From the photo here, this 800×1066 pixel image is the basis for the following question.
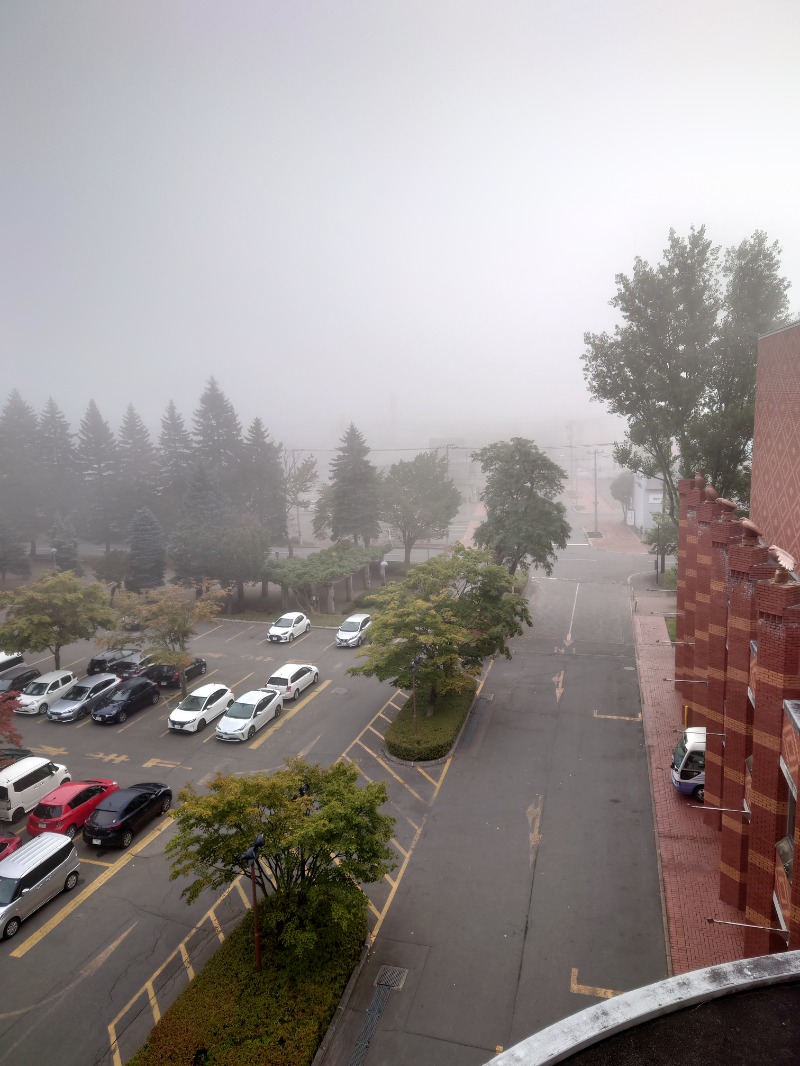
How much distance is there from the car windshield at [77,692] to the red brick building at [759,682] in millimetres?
23807

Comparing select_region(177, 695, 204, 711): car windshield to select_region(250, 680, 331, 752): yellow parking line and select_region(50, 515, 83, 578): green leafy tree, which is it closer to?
select_region(250, 680, 331, 752): yellow parking line

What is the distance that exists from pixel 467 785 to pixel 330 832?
28.6 ft

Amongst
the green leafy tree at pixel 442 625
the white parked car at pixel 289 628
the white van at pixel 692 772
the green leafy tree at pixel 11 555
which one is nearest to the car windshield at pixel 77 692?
the white parked car at pixel 289 628

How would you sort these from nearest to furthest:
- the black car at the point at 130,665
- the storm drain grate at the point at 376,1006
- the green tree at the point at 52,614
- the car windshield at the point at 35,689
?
the storm drain grate at the point at 376,1006, the car windshield at the point at 35,689, the green tree at the point at 52,614, the black car at the point at 130,665

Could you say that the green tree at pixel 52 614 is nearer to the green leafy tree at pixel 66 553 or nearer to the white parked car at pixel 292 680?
the white parked car at pixel 292 680

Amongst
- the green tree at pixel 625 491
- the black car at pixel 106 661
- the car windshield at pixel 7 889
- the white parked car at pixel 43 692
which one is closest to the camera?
the car windshield at pixel 7 889

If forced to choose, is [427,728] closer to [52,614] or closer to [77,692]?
[77,692]

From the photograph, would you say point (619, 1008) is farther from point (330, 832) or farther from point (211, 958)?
point (211, 958)

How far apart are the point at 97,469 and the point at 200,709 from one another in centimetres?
4896

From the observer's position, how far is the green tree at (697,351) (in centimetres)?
3195

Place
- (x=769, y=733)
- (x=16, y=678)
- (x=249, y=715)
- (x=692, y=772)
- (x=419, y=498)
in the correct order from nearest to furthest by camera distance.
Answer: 1. (x=769, y=733)
2. (x=692, y=772)
3. (x=249, y=715)
4. (x=16, y=678)
5. (x=419, y=498)

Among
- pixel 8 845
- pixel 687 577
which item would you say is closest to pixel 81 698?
pixel 8 845

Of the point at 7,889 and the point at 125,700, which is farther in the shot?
the point at 125,700

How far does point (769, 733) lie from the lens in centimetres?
1146
